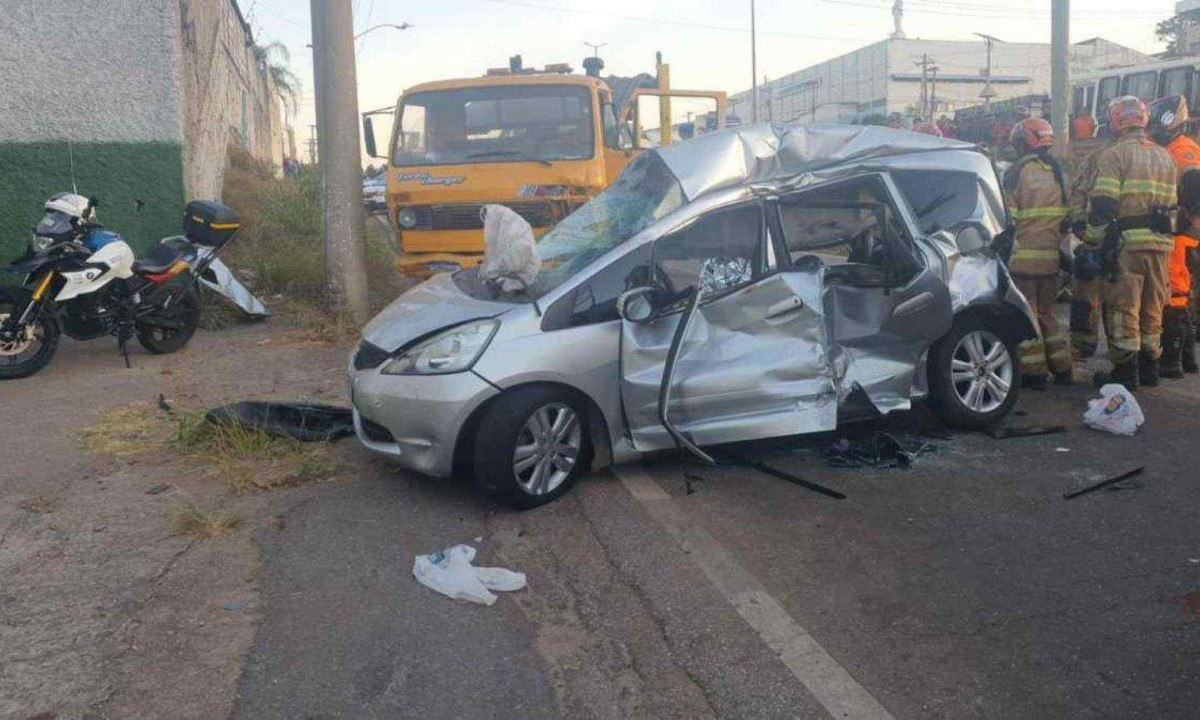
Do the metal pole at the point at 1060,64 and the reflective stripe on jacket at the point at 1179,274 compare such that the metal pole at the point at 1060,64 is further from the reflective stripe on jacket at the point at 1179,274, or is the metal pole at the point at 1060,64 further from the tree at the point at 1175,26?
the tree at the point at 1175,26

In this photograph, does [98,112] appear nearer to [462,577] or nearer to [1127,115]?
[462,577]

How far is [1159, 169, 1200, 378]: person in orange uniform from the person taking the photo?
7492 mm

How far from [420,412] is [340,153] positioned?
17.4ft

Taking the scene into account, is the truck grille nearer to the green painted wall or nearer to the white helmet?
the white helmet

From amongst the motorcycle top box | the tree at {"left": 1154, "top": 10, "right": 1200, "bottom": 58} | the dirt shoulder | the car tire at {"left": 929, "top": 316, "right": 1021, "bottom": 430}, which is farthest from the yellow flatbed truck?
the tree at {"left": 1154, "top": 10, "right": 1200, "bottom": 58}

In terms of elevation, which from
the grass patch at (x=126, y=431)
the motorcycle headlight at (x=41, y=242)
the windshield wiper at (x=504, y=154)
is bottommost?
the grass patch at (x=126, y=431)

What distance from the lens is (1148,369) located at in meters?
7.42

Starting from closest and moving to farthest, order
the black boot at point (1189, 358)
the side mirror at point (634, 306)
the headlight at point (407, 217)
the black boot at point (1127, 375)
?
the side mirror at point (634, 306) → the black boot at point (1127, 375) → the black boot at point (1189, 358) → the headlight at point (407, 217)

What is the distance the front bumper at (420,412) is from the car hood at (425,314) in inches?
8.4

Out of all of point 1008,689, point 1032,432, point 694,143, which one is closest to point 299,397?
point 694,143

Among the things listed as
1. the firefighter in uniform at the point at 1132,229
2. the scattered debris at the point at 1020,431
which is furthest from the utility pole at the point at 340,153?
the firefighter in uniform at the point at 1132,229

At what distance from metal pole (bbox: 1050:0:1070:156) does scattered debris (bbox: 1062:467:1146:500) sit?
434 inches

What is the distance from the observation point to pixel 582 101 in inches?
412

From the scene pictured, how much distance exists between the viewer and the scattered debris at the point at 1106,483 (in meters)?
5.26
